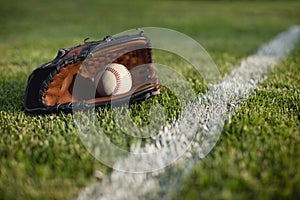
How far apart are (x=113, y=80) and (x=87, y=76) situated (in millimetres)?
292

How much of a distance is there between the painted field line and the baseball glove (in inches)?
23.0

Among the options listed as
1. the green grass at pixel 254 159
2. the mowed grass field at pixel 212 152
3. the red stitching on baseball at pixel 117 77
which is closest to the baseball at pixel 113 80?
the red stitching on baseball at pixel 117 77

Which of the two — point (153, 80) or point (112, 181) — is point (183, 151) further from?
point (153, 80)

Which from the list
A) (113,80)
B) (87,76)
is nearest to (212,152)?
(113,80)

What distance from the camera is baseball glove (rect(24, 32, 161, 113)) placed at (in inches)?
108

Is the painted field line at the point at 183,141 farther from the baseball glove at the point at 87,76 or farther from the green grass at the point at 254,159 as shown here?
the baseball glove at the point at 87,76

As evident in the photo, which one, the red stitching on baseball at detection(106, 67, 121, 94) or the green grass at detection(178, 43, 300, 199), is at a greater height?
the red stitching on baseball at detection(106, 67, 121, 94)

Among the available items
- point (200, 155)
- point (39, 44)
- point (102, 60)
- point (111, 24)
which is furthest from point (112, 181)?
point (111, 24)

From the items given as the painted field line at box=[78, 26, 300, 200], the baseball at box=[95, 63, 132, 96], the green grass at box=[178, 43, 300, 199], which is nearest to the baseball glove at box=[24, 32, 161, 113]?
the baseball at box=[95, 63, 132, 96]

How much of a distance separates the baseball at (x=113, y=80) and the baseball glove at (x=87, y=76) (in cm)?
6

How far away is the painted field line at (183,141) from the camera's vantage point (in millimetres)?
1741

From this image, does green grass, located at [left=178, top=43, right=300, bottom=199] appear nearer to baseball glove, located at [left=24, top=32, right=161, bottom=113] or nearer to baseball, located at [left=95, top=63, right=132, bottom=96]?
baseball glove, located at [left=24, top=32, right=161, bottom=113]

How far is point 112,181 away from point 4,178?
1.91 feet

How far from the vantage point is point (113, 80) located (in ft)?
A: 9.84
